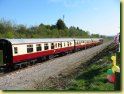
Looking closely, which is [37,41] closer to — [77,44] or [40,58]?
[40,58]

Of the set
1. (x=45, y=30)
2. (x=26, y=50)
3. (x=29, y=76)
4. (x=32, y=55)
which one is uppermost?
(x=45, y=30)

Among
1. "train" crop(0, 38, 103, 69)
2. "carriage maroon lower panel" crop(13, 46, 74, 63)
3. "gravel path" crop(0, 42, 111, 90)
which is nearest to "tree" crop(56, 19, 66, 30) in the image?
"train" crop(0, 38, 103, 69)

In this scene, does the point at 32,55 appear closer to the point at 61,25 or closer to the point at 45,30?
the point at 61,25

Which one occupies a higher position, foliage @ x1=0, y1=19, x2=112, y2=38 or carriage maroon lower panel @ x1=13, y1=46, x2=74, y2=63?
foliage @ x1=0, y1=19, x2=112, y2=38

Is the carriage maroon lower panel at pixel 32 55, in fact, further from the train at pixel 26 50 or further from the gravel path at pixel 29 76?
the gravel path at pixel 29 76

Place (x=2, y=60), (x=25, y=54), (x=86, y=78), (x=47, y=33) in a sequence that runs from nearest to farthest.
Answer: (x=86, y=78), (x=2, y=60), (x=25, y=54), (x=47, y=33)

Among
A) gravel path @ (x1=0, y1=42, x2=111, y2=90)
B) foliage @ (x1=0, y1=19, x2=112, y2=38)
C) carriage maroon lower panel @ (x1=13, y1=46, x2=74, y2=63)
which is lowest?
gravel path @ (x1=0, y1=42, x2=111, y2=90)

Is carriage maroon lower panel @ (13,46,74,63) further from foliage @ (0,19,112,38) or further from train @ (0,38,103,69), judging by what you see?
foliage @ (0,19,112,38)

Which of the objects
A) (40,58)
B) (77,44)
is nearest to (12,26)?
(77,44)

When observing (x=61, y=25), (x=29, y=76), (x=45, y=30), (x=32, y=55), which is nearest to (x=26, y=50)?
(x=32, y=55)

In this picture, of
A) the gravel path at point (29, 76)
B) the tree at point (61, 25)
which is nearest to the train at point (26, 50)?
the gravel path at point (29, 76)

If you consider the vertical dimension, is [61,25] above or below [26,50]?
above

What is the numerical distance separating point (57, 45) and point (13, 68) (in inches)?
385

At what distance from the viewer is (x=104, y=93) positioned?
914cm
